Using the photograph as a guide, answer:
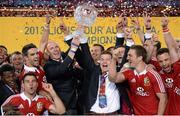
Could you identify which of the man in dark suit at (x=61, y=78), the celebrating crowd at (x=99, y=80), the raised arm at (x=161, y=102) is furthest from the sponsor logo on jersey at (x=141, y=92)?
the man in dark suit at (x=61, y=78)

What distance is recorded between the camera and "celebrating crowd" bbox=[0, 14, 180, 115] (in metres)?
4.73

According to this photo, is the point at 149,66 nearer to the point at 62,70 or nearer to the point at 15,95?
the point at 62,70

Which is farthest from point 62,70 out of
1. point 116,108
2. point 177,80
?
point 177,80

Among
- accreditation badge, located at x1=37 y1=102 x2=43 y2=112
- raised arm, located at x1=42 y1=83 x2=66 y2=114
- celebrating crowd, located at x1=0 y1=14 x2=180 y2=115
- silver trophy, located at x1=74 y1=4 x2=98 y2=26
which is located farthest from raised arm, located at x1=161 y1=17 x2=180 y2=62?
accreditation badge, located at x1=37 y1=102 x2=43 y2=112

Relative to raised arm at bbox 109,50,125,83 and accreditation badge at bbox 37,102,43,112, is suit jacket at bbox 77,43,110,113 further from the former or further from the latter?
accreditation badge at bbox 37,102,43,112

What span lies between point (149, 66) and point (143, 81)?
24 cm

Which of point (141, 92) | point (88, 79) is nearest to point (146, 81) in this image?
point (141, 92)

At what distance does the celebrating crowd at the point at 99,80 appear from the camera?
473 cm

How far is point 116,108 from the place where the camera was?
4.84 metres

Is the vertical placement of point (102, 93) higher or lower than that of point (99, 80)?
lower

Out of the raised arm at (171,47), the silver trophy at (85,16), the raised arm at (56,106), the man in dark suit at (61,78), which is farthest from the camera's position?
the silver trophy at (85,16)

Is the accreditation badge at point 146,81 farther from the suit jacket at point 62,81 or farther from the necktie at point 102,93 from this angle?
the suit jacket at point 62,81

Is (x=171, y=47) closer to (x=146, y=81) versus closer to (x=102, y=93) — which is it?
(x=146, y=81)

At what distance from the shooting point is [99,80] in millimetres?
4965
